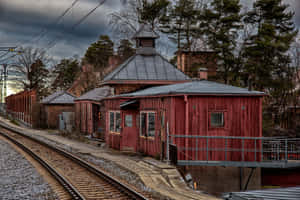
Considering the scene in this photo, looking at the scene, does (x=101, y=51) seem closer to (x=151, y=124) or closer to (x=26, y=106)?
(x=26, y=106)

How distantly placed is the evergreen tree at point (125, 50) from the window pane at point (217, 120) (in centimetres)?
2984

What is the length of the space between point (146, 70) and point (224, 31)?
11.8m

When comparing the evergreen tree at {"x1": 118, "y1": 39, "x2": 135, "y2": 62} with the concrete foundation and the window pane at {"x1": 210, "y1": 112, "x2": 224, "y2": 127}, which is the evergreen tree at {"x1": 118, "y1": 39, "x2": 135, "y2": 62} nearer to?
the window pane at {"x1": 210, "y1": 112, "x2": 224, "y2": 127}

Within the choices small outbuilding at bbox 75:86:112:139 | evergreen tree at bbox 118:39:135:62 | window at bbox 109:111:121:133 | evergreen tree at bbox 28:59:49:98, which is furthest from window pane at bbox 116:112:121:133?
evergreen tree at bbox 28:59:49:98

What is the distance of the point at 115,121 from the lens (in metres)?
20.6

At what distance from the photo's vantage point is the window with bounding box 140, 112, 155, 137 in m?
16.9

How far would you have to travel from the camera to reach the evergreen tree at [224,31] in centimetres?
3441

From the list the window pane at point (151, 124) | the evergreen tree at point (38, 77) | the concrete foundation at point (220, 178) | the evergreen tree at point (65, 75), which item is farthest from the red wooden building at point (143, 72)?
the evergreen tree at point (65, 75)

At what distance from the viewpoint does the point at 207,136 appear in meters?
14.5

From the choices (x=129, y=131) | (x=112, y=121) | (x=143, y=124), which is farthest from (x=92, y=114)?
(x=143, y=124)

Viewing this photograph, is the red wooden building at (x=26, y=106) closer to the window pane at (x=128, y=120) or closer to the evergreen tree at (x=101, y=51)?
the evergreen tree at (x=101, y=51)

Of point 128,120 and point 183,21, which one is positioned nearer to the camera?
Answer: point 128,120

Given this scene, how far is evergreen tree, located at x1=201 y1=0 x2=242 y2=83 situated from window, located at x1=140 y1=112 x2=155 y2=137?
18402 mm

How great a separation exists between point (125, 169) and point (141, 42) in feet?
52.4
